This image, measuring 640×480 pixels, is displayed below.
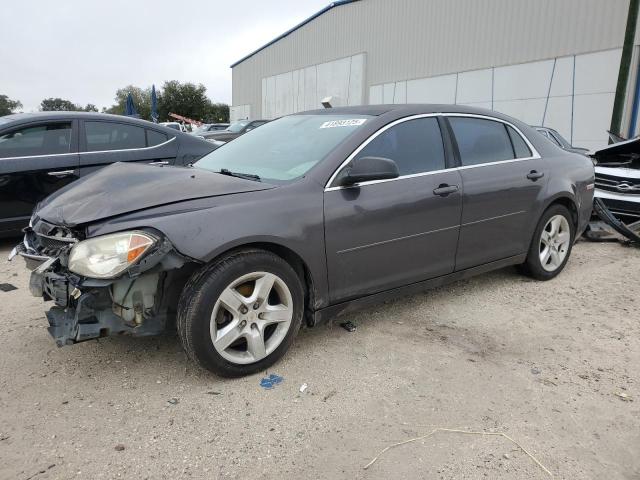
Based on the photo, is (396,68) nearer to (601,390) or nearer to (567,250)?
(567,250)

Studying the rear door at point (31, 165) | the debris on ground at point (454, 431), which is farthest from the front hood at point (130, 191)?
the rear door at point (31, 165)

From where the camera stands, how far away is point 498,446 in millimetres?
2305

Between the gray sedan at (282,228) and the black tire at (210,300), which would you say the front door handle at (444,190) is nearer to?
the gray sedan at (282,228)

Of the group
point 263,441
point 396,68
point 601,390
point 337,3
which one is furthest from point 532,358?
point 337,3

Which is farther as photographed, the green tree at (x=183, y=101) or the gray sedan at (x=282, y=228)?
the green tree at (x=183, y=101)

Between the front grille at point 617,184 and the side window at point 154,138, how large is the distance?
5871 mm

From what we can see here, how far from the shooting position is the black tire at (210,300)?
2.60 m

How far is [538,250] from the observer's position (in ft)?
14.7

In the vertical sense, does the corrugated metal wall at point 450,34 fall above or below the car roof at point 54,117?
above

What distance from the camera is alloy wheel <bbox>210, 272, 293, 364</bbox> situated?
8.90 feet

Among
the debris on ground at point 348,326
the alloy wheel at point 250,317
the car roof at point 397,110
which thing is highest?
the car roof at point 397,110

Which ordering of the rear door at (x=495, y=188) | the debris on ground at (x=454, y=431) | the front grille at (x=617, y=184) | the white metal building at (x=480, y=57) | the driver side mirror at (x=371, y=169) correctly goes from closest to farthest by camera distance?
the debris on ground at (x=454, y=431), the driver side mirror at (x=371, y=169), the rear door at (x=495, y=188), the front grille at (x=617, y=184), the white metal building at (x=480, y=57)

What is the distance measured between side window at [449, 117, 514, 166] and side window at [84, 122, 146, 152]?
3.95m

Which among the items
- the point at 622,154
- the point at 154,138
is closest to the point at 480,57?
the point at 622,154
